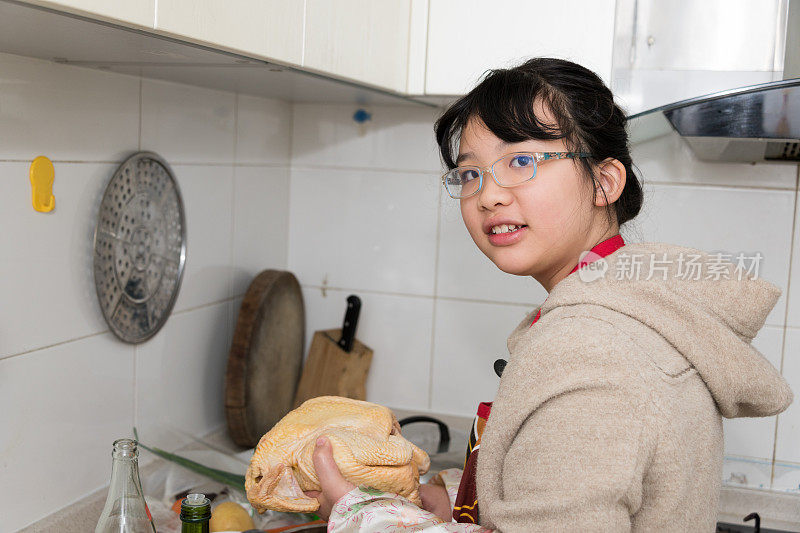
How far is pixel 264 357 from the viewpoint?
1.61 meters

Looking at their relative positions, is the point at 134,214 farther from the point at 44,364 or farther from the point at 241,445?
the point at 241,445

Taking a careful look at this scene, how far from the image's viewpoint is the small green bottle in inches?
32.6

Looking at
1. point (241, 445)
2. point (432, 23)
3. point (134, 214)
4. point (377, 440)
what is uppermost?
point (432, 23)

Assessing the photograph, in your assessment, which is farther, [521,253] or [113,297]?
[113,297]

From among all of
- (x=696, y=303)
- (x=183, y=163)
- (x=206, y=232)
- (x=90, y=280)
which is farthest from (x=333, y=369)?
(x=696, y=303)

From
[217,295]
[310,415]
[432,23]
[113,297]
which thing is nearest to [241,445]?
[217,295]

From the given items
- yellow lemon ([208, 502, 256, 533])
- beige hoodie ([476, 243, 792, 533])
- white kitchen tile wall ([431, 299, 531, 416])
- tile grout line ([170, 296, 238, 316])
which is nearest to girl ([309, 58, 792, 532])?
beige hoodie ([476, 243, 792, 533])

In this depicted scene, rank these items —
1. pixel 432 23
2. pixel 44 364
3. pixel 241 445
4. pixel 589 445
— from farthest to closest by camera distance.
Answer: pixel 241 445, pixel 432 23, pixel 44 364, pixel 589 445

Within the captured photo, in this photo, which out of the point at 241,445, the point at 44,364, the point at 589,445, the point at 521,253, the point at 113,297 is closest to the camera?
the point at 589,445

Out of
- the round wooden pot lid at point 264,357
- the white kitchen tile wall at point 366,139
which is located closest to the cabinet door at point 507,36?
the white kitchen tile wall at point 366,139

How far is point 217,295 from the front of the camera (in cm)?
159

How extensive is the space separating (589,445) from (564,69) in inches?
16.3

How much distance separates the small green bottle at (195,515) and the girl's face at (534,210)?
0.41 m

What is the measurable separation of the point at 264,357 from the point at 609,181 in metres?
0.95
